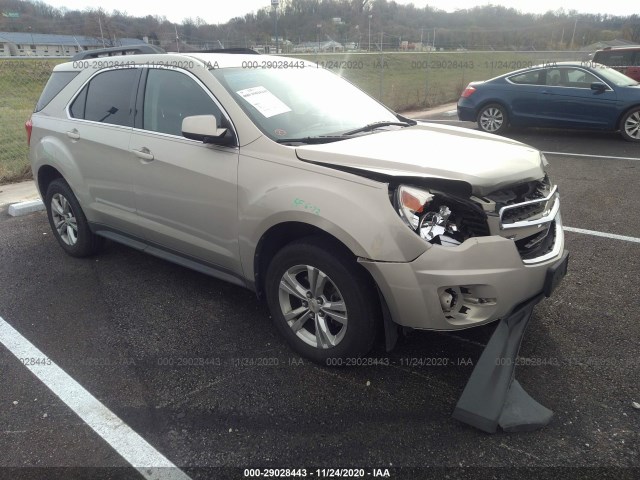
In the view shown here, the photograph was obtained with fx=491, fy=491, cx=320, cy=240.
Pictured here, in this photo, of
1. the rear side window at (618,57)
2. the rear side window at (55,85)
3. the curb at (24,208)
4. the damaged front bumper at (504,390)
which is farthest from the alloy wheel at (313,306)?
the rear side window at (618,57)

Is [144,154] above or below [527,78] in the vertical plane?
above

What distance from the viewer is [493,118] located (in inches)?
432

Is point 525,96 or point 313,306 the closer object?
point 313,306

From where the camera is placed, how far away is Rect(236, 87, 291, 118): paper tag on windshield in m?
3.20

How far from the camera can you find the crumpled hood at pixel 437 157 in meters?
2.53

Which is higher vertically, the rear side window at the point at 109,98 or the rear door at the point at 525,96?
the rear side window at the point at 109,98

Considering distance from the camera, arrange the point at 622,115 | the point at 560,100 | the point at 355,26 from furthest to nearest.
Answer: the point at 355,26, the point at 560,100, the point at 622,115

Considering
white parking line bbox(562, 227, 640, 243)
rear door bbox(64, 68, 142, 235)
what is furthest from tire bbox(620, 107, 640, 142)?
rear door bbox(64, 68, 142, 235)

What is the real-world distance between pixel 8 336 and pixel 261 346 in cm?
177

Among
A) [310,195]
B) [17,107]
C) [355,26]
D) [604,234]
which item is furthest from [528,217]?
[355,26]

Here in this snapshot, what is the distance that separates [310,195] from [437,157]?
0.74 metres

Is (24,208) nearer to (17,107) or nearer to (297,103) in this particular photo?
(297,103)

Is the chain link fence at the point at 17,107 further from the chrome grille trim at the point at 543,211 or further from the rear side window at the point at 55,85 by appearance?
the chrome grille trim at the point at 543,211

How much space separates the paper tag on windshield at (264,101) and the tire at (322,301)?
954 millimetres
